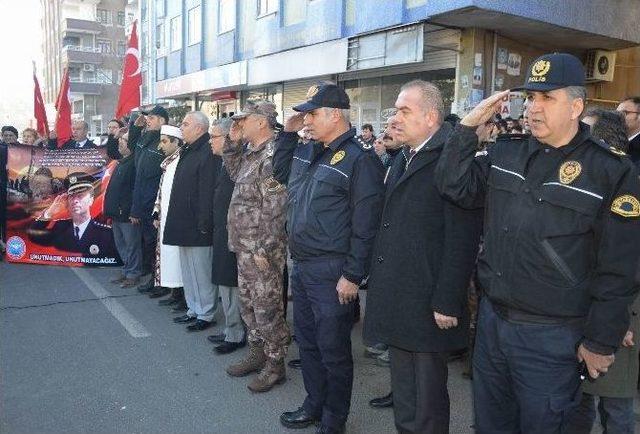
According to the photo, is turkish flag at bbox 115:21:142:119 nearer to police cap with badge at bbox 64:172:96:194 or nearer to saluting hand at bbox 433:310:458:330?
police cap with badge at bbox 64:172:96:194

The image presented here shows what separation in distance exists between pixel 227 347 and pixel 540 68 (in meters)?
3.48

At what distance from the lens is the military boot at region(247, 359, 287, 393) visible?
3.97 m

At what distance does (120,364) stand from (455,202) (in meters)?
3.21

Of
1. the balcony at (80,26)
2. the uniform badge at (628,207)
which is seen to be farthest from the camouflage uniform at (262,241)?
the balcony at (80,26)

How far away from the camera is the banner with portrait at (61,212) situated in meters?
7.79

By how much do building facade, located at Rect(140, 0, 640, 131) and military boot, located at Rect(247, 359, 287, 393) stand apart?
23.1 feet

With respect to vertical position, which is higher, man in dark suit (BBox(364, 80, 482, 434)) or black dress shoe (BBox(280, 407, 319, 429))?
man in dark suit (BBox(364, 80, 482, 434))

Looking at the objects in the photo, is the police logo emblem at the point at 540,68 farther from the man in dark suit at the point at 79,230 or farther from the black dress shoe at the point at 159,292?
the man in dark suit at the point at 79,230

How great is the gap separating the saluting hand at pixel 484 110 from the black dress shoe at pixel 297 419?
7.00 feet

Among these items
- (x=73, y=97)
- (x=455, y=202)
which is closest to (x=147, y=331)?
(x=455, y=202)

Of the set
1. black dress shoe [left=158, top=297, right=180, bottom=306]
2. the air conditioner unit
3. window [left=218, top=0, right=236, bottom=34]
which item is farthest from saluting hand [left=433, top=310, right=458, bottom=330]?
window [left=218, top=0, right=236, bottom=34]

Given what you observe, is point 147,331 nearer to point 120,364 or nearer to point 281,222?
point 120,364

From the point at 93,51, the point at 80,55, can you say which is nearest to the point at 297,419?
the point at 80,55

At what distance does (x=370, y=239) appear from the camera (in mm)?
3070
